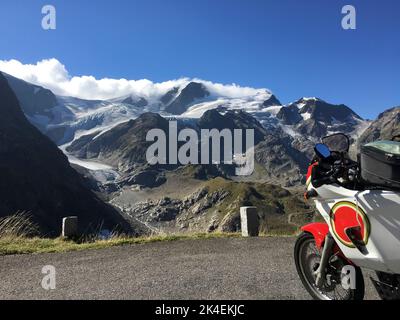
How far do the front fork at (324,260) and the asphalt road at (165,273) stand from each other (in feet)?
2.59

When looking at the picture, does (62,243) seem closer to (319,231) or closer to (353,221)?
(319,231)

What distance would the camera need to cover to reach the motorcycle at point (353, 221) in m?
4.76

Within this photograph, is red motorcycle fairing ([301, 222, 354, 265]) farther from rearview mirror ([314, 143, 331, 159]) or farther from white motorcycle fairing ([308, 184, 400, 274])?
rearview mirror ([314, 143, 331, 159])

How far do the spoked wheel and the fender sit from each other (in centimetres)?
19

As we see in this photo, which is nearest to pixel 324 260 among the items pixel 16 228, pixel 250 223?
pixel 250 223

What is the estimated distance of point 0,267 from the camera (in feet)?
31.7

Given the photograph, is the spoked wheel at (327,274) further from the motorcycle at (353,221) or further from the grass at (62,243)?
the grass at (62,243)

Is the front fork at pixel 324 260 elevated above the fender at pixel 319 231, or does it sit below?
Answer: below

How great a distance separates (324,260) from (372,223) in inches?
45.3

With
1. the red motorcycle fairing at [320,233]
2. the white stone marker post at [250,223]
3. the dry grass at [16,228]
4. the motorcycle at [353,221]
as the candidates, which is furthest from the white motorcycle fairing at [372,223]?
the dry grass at [16,228]

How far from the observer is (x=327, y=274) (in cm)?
589

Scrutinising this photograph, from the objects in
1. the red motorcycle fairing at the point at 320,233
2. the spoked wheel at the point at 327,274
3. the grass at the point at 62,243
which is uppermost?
the red motorcycle fairing at the point at 320,233
